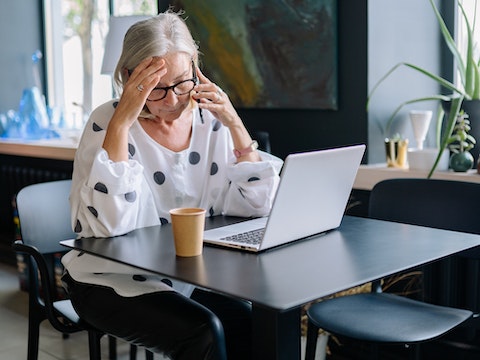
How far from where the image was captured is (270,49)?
10.2 feet

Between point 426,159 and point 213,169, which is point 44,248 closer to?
point 213,169

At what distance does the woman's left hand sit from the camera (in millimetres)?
1903

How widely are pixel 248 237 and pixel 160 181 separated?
0.38 m

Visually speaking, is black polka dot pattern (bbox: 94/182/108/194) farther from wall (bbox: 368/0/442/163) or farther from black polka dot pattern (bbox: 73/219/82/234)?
wall (bbox: 368/0/442/163)

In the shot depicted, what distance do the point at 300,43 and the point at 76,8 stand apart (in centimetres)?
237

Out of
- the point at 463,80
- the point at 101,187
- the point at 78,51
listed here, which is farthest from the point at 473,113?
the point at 78,51

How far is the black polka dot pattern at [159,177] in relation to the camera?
1957 mm

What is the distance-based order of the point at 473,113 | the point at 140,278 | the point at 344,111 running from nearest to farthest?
1. the point at 140,278
2. the point at 473,113
3. the point at 344,111

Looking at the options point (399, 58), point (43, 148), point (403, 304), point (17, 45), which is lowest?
point (403, 304)

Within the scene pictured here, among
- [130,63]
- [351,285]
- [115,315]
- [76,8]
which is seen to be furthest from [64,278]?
[76,8]

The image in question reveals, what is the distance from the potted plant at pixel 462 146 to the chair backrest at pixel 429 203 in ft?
1.30

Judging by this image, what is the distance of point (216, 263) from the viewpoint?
1.49 metres

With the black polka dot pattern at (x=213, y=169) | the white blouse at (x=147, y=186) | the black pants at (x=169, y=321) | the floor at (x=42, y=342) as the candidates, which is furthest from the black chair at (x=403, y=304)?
the floor at (x=42, y=342)

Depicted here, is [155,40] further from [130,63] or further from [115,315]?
[115,315]
